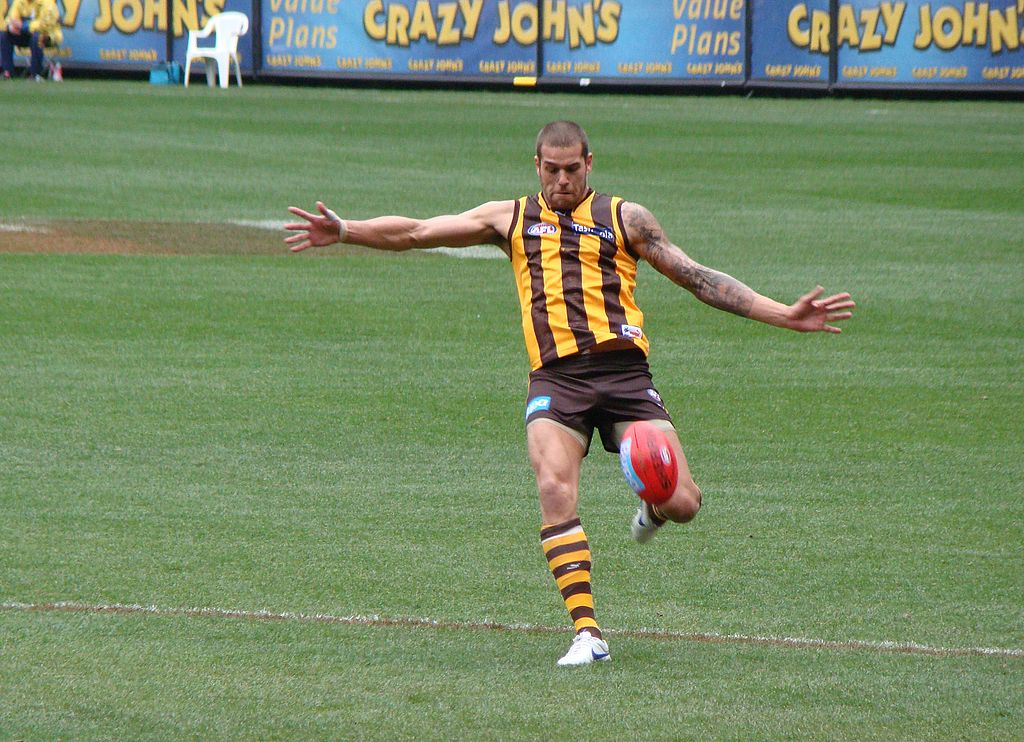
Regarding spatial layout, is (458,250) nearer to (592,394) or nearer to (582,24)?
(592,394)

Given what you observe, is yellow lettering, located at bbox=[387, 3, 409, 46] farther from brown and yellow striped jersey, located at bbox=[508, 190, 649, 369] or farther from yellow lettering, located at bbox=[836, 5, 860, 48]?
brown and yellow striped jersey, located at bbox=[508, 190, 649, 369]

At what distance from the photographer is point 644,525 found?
23.7ft

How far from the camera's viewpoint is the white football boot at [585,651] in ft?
20.4

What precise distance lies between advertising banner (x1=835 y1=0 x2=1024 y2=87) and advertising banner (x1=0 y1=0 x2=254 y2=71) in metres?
13.0

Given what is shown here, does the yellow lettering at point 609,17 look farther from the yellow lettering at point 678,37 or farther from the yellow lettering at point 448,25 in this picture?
the yellow lettering at point 448,25

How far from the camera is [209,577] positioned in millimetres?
7723

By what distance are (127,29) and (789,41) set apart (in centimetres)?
1446

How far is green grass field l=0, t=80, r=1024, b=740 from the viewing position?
5.86 meters

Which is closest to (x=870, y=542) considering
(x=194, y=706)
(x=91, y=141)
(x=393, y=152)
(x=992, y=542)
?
(x=992, y=542)

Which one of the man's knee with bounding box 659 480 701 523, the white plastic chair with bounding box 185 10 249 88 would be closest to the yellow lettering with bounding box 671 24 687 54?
the white plastic chair with bounding box 185 10 249 88

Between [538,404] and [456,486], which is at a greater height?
[538,404]

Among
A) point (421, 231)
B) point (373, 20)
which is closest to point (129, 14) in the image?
point (373, 20)

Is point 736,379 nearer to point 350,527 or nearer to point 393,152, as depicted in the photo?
point 350,527

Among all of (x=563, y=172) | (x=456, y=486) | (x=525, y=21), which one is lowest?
(x=456, y=486)
